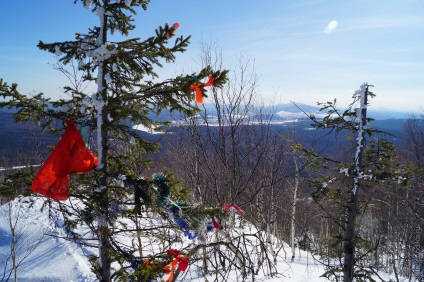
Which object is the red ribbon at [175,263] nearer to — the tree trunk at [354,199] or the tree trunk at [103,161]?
the tree trunk at [103,161]

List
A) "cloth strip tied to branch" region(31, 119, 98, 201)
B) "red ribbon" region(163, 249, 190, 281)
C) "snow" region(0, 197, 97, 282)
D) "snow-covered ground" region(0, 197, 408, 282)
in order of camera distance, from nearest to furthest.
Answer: "cloth strip tied to branch" region(31, 119, 98, 201)
"red ribbon" region(163, 249, 190, 281)
"snow-covered ground" region(0, 197, 408, 282)
"snow" region(0, 197, 97, 282)

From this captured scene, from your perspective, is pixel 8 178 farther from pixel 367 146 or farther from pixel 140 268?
pixel 367 146

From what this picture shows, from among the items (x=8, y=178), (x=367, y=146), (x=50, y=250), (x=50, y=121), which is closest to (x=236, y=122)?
(x=367, y=146)

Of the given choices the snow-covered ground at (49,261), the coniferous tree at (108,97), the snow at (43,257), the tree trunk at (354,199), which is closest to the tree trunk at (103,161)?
the coniferous tree at (108,97)

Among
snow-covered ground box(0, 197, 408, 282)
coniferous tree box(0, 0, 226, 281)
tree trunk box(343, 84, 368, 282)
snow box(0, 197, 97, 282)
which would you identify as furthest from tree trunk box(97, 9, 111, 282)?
snow box(0, 197, 97, 282)

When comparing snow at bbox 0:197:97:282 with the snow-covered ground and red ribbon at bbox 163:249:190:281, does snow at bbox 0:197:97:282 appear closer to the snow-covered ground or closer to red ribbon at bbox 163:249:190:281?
the snow-covered ground

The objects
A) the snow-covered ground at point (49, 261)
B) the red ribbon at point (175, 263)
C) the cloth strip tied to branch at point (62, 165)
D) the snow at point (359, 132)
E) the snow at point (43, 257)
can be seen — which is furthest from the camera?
the snow at point (43, 257)

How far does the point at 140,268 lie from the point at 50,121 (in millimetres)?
2223

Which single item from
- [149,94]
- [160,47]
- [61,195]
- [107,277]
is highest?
[160,47]

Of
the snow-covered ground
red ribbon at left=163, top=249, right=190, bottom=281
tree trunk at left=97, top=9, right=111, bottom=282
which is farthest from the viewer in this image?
the snow-covered ground

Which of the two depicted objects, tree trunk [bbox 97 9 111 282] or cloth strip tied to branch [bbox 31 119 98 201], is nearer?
cloth strip tied to branch [bbox 31 119 98 201]

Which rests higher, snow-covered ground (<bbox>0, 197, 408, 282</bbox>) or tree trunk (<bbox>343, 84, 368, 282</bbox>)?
tree trunk (<bbox>343, 84, 368, 282</bbox>)

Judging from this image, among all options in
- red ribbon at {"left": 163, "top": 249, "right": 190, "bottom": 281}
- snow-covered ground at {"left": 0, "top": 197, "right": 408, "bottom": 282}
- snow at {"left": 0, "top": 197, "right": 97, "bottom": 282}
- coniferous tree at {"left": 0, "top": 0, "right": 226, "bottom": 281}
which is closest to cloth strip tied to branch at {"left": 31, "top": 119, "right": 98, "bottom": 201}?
coniferous tree at {"left": 0, "top": 0, "right": 226, "bottom": 281}

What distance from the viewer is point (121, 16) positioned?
12.5 feet
